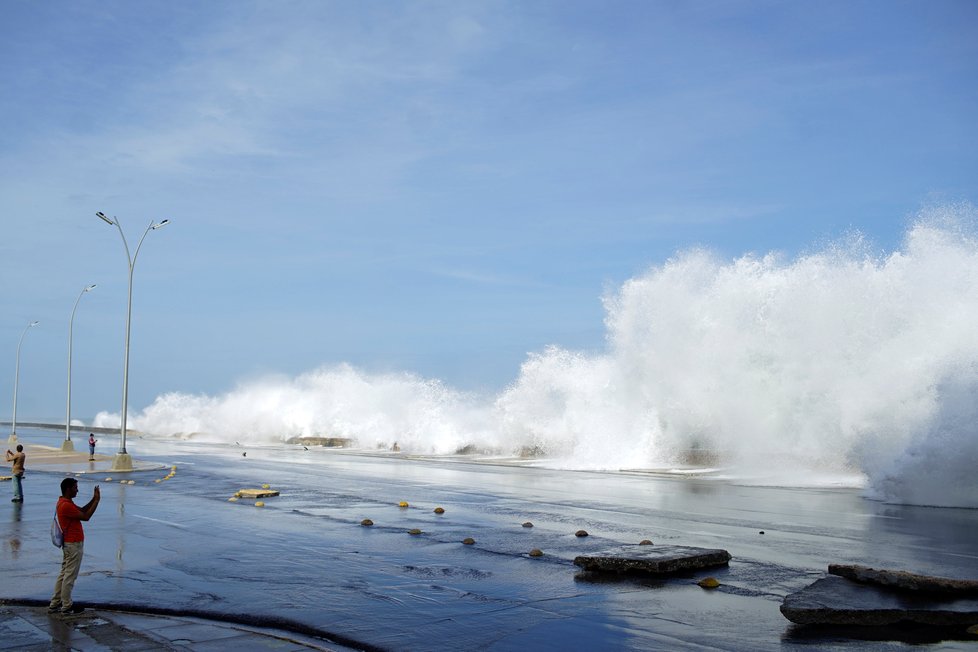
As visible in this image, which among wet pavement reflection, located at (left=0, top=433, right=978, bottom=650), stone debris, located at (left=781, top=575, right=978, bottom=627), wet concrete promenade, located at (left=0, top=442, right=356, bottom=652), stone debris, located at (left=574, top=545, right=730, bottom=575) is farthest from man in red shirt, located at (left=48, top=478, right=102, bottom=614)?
stone debris, located at (left=781, top=575, right=978, bottom=627)

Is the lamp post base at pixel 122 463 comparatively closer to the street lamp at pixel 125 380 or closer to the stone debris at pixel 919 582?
the street lamp at pixel 125 380

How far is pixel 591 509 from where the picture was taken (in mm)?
18219

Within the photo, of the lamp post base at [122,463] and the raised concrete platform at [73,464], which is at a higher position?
the lamp post base at [122,463]

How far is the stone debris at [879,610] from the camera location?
7.93 m

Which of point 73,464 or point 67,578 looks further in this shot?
point 73,464

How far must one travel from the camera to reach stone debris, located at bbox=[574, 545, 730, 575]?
10.5 m

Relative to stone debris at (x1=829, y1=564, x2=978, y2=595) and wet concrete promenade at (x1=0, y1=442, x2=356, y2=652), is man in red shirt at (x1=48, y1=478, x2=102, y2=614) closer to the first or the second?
wet concrete promenade at (x1=0, y1=442, x2=356, y2=652)

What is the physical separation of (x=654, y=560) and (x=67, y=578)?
660cm

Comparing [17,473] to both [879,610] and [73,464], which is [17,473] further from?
[879,610]

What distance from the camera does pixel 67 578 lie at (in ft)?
26.4

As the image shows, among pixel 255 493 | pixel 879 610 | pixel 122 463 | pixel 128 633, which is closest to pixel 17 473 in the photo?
pixel 255 493

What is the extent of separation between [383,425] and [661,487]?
41084 mm

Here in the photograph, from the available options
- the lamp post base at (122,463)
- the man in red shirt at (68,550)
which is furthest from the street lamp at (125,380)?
the man in red shirt at (68,550)

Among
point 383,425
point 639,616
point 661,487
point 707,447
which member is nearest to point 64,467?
point 661,487
